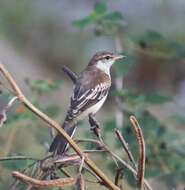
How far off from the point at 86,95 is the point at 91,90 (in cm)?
11

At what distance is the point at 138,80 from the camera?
1496 cm

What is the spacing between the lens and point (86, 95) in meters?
4.71

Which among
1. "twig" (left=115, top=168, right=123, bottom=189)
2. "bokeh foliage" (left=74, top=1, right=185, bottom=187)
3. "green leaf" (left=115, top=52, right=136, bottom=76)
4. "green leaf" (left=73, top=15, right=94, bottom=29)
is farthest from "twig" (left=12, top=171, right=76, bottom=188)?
"green leaf" (left=73, top=15, right=94, bottom=29)

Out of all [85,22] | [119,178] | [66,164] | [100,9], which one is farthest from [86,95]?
[66,164]

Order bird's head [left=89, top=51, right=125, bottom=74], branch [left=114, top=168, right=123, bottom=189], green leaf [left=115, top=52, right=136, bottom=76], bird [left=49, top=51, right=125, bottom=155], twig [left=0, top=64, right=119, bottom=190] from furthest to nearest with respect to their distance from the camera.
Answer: bird's head [left=89, top=51, right=125, bottom=74] → green leaf [left=115, top=52, right=136, bottom=76] → bird [left=49, top=51, right=125, bottom=155] → branch [left=114, top=168, right=123, bottom=189] → twig [left=0, top=64, right=119, bottom=190]

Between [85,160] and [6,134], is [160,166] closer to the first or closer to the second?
[6,134]

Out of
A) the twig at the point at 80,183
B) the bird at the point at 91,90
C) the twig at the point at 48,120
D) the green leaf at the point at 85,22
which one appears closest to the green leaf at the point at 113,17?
the green leaf at the point at 85,22

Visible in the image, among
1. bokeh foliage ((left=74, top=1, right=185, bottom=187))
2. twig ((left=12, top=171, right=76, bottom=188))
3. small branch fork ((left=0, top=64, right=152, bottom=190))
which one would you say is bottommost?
twig ((left=12, top=171, right=76, bottom=188))

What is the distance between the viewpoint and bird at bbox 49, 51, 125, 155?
416 cm

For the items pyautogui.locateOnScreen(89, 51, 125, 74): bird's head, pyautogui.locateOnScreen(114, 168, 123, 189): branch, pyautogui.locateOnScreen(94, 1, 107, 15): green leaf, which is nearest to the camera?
pyautogui.locateOnScreen(114, 168, 123, 189): branch

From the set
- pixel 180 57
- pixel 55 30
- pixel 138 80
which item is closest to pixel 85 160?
pixel 180 57

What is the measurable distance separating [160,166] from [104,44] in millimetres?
8075

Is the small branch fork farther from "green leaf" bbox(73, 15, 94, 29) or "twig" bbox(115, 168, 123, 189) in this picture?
"green leaf" bbox(73, 15, 94, 29)

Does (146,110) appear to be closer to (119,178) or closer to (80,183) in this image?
(119,178)
